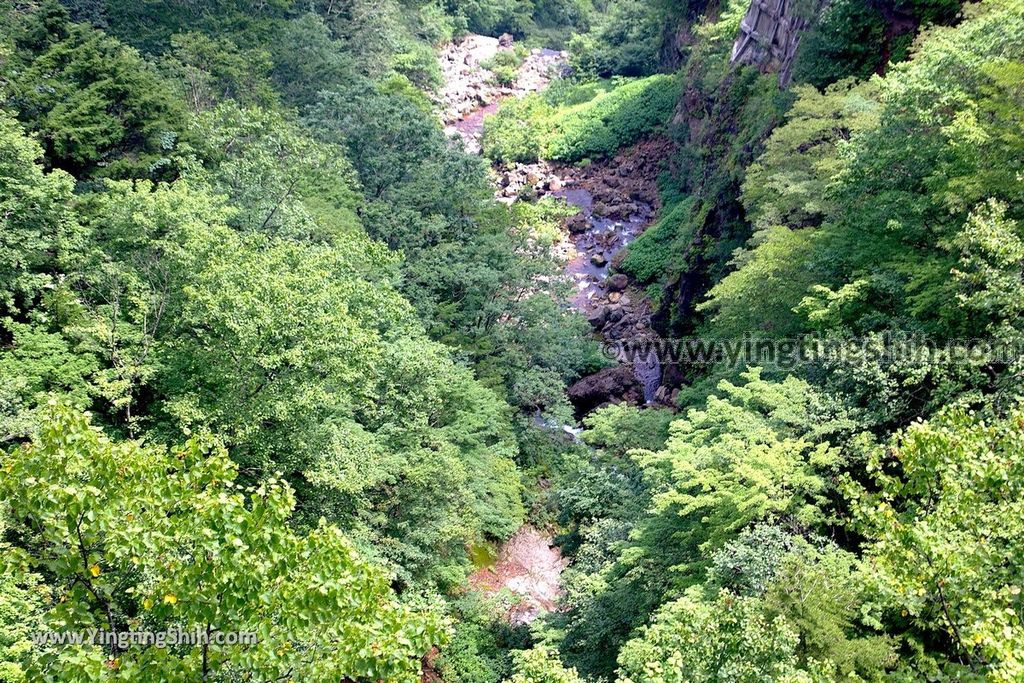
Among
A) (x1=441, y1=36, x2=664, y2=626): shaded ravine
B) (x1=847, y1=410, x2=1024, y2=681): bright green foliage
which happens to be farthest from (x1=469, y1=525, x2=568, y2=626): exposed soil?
(x1=847, y1=410, x2=1024, y2=681): bright green foliage

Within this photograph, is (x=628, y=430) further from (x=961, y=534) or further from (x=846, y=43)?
(x=846, y=43)

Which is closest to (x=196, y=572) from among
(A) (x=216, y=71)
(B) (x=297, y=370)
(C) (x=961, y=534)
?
(C) (x=961, y=534)

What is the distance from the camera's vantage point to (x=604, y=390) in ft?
114

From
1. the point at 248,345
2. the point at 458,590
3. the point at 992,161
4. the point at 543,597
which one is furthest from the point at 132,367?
the point at 992,161

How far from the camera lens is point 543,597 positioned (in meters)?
25.9

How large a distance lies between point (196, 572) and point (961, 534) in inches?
353

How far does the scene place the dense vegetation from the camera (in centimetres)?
941

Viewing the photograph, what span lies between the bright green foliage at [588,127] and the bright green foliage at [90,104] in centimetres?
3465

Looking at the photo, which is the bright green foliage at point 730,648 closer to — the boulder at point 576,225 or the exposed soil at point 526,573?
the exposed soil at point 526,573

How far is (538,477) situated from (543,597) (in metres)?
5.26

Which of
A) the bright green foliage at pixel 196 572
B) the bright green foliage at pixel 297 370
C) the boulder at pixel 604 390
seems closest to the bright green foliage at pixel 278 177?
the bright green foliage at pixel 297 370

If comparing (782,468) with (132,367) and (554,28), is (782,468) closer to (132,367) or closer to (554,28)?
(132,367)

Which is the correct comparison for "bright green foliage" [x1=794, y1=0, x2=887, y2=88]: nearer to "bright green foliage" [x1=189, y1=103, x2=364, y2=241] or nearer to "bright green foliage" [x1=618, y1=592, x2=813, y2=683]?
"bright green foliage" [x1=189, y1=103, x2=364, y2=241]

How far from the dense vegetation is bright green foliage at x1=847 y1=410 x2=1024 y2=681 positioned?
6cm
